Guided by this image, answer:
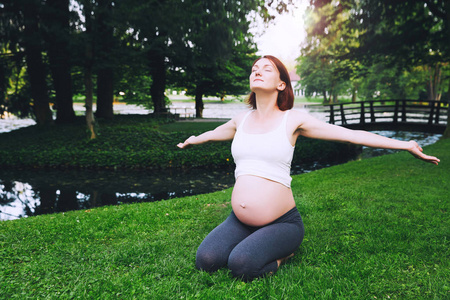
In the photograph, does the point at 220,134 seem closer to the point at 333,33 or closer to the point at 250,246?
the point at 250,246

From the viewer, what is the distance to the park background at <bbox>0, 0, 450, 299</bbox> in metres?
2.80

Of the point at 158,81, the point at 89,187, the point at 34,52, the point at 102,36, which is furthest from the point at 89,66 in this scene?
the point at 158,81

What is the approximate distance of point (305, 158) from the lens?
1417 cm

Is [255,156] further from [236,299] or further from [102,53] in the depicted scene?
[102,53]

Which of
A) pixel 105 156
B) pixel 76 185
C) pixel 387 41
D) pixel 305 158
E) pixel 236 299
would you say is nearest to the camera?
pixel 236 299

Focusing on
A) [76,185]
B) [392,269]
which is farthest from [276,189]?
[76,185]

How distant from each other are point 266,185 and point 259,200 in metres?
0.14

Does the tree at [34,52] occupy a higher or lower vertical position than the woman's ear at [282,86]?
higher

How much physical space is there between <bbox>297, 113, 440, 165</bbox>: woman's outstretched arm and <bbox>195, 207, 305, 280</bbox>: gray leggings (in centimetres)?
77

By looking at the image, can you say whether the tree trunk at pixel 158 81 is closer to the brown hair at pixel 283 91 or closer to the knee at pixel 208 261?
the brown hair at pixel 283 91

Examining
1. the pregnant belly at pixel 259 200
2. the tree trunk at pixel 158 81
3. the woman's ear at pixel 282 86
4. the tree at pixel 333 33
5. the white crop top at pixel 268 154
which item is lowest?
the pregnant belly at pixel 259 200

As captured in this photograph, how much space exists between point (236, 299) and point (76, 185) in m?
8.75

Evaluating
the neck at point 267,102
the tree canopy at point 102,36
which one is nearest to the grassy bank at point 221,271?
the neck at point 267,102

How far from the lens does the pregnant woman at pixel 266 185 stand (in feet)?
8.88
